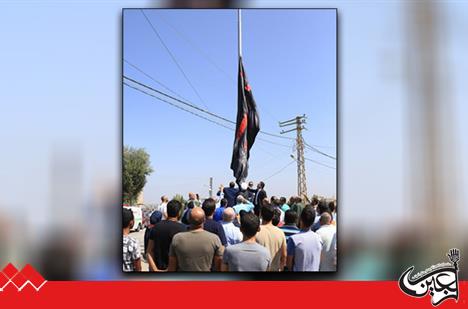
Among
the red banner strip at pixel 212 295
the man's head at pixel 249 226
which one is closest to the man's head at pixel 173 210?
the red banner strip at pixel 212 295

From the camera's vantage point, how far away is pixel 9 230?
3938mm

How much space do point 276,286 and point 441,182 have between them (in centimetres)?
160

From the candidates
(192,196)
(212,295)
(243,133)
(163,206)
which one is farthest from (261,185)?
(212,295)

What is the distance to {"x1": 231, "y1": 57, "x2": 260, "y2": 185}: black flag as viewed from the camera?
14.6 feet

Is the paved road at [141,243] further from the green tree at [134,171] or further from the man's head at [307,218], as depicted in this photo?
the man's head at [307,218]

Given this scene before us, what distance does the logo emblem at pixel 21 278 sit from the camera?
13.1 ft

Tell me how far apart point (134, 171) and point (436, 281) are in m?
2.68

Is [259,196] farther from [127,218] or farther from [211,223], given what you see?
[127,218]

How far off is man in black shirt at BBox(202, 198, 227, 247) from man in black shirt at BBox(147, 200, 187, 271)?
226 millimetres

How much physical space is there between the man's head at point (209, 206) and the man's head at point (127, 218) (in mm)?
626

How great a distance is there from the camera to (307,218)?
4.17 meters

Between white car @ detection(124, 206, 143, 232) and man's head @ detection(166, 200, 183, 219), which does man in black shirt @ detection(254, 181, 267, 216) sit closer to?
man's head @ detection(166, 200, 183, 219)

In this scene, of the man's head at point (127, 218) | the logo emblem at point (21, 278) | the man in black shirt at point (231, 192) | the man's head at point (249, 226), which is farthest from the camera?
the man in black shirt at point (231, 192)

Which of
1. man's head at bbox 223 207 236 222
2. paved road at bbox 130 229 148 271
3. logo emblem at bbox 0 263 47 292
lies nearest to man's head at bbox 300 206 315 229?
man's head at bbox 223 207 236 222
